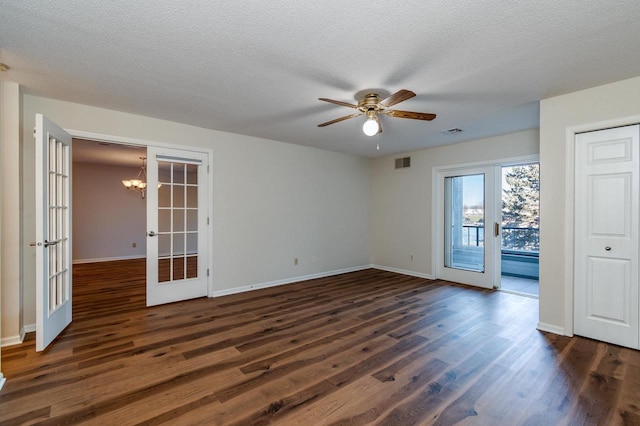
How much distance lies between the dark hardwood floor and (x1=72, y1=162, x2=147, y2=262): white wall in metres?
4.76

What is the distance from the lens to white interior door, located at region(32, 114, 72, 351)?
8.70ft

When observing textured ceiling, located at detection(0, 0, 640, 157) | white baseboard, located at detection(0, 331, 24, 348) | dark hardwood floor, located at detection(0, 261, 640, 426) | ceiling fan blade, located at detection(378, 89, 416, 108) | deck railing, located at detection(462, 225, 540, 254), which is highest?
textured ceiling, located at detection(0, 0, 640, 157)

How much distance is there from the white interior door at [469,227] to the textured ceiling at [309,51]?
1.71 meters

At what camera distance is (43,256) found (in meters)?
2.69

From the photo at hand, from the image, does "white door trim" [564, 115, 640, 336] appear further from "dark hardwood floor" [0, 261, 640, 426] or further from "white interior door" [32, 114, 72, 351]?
"white interior door" [32, 114, 72, 351]

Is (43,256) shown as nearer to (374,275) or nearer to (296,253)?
(296,253)

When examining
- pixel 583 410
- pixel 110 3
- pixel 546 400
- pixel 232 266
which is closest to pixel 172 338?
pixel 232 266

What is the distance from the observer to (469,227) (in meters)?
5.27

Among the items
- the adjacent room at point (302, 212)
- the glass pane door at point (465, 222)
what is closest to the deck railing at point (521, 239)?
the adjacent room at point (302, 212)

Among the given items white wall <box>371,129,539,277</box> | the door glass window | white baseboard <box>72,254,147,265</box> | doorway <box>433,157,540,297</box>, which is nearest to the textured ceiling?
the door glass window

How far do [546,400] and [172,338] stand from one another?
3.25 meters

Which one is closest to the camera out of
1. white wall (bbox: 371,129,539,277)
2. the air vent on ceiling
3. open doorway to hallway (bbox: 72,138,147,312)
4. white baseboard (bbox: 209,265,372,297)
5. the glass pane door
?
white baseboard (bbox: 209,265,372,297)

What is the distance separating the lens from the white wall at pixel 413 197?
15.9 ft

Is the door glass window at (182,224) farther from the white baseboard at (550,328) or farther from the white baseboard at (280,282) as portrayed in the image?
the white baseboard at (550,328)
